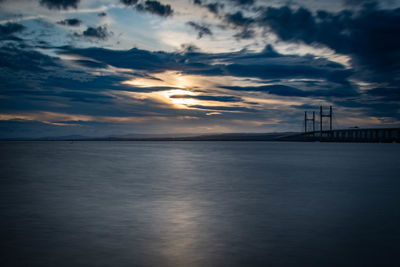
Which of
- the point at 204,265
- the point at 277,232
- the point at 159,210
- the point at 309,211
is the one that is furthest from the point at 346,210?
the point at 204,265

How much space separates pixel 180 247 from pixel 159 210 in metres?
4.90

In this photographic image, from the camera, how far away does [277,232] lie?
8.91 metres

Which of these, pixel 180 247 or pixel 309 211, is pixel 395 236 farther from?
pixel 180 247

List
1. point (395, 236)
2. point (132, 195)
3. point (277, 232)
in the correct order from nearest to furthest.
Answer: point (395, 236), point (277, 232), point (132, 195)

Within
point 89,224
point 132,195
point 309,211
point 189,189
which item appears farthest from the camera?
point 189,189

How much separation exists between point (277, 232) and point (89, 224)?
18.2ft

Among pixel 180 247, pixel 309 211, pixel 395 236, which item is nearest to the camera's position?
pixel 180 247

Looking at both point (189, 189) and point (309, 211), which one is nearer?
point (309, 211)

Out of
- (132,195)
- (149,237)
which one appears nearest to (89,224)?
(149,237)

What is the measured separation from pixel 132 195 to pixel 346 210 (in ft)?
31.5

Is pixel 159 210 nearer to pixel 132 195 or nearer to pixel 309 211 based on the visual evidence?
pixel 132 195

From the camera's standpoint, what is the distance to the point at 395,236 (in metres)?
8.28

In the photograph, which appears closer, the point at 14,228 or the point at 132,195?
the point at 14,228

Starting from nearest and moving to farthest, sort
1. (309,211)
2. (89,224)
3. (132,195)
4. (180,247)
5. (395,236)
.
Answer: (180,247), (395,236), (89,224), (309,211), (132,195)
